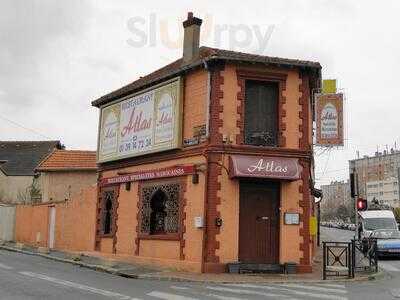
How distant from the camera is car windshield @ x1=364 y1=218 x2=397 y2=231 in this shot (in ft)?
93.0

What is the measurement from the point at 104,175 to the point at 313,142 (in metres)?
8.86

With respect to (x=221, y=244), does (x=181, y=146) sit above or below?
above

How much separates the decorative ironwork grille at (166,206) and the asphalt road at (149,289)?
3.39 m

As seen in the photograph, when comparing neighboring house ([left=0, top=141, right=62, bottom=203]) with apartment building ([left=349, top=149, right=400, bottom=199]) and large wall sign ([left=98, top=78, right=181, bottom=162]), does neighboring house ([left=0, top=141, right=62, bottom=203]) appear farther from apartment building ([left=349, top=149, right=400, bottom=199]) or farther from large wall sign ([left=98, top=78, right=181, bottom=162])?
apartment building ([left=349, top=149, right=400, bottom=199])

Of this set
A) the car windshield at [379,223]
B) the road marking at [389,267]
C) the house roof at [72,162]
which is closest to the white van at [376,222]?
the car windshield at [379,223]

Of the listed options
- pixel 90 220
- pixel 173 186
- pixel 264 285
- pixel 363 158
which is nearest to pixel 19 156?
pixel 90 220

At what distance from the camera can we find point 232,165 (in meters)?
18.3

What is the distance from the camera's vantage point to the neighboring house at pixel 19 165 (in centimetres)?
4900

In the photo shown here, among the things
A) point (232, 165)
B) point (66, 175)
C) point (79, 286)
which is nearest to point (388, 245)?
point (232, 165)

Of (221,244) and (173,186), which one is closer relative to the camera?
(221,244)

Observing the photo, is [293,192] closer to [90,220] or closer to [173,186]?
[173,186]

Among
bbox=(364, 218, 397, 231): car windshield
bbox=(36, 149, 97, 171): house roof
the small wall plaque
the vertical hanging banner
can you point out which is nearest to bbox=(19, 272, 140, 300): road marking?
the small wall plaque

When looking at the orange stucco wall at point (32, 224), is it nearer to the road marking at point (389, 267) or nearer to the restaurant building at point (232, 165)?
the restaurant building at point (232, 165)

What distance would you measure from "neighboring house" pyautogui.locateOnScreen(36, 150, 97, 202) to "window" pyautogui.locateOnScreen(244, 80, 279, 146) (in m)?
19.4
